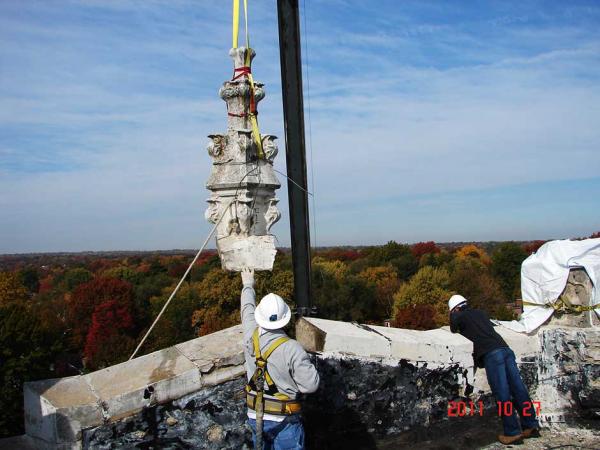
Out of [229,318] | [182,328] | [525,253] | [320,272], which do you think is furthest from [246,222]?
[525,253]

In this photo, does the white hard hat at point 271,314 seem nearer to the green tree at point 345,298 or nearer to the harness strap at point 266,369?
the harness strap at point 266,369

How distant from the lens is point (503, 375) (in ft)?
12.8

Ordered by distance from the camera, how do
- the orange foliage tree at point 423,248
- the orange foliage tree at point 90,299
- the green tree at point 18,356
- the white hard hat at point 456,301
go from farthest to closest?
the orange foliage tree at point 423,248
the orange foliage tree at point 90,299
the green tree at point 18,356
the white hard hat at point 456,301

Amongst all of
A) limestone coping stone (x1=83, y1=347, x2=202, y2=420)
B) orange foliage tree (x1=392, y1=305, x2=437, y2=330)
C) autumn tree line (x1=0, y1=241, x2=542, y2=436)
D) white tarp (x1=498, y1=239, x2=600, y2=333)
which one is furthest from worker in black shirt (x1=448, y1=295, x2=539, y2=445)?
orange foliage tree (x1=392, y1=305, x2=437, y2=330)

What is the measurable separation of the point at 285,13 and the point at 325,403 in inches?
119

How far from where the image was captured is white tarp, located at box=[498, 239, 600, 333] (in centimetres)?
427

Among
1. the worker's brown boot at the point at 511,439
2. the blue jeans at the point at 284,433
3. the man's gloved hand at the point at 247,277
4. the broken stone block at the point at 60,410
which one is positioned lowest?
the worker's brown boot at the point at 511,439

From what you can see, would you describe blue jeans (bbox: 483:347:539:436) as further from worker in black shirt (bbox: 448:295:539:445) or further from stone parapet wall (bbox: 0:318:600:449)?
stone parapet wall (bbox: 0:318:600:449)

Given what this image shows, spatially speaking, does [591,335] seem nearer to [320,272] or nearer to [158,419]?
[158,419]

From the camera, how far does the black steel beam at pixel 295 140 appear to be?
447 cm

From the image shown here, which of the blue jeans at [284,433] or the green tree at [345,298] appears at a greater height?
the blue jeans at [284,433]
